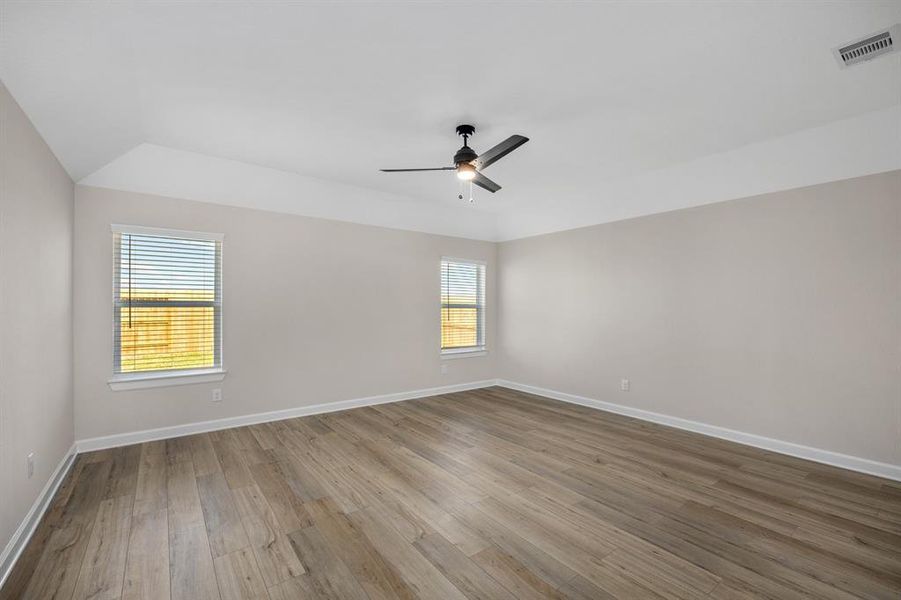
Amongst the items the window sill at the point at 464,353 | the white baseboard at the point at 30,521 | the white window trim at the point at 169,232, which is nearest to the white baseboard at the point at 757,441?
the window sill at the point at 464,353

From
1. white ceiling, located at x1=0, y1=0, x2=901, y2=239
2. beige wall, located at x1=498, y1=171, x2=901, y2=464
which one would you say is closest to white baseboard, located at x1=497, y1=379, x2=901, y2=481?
beige wall, located at x1=498, y1=171, x2=901, y2=464

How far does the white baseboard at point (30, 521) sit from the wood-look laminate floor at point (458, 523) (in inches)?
2.0

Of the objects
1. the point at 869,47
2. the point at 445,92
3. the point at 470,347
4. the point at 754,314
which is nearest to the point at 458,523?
the point at 445,92

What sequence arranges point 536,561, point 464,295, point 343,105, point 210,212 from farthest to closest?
point 464,295, point 210,212, point 343,105, point 536,561

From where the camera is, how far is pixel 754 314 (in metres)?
3.76

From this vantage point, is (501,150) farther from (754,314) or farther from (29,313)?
(29,313)

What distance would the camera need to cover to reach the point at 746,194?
3812 millimetres

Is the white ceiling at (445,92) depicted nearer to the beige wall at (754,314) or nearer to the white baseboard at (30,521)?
the beige wall at (754,314)

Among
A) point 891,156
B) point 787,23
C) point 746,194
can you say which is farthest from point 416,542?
point 891,156

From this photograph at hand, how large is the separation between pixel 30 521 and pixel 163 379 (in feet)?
5.42

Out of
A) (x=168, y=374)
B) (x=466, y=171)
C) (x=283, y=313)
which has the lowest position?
(x=168, y=374)

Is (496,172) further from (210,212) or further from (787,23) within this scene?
(210,212)

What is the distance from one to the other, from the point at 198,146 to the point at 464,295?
4.01 metres

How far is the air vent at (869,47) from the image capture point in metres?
2.18
